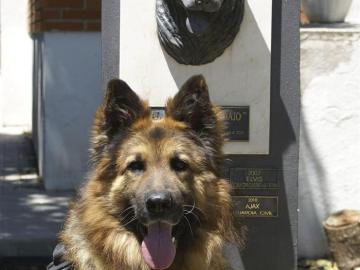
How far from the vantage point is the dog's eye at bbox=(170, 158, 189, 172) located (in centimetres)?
420

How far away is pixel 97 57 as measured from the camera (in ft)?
31.2

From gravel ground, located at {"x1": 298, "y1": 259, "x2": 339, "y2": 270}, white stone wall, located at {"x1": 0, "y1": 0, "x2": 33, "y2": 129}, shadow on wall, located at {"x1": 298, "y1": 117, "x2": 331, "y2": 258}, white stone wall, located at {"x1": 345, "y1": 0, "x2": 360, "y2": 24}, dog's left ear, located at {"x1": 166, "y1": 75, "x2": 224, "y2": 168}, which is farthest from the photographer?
white stone wall, located at {"x1": 0, "y1": 0, "x2": 33, "y2": 129}

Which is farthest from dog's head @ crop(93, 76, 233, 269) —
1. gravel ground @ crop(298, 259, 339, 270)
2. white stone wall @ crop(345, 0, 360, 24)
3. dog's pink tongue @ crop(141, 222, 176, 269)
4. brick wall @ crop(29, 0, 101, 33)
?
brick wall @ crop(29, 0, 101, 33)

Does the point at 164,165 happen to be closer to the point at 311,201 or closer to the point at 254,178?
the point at 254,178

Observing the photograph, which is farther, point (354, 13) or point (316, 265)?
point (354, 13)

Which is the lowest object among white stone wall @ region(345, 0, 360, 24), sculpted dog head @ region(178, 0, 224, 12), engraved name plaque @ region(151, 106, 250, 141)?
engraved name plaque @ region(151, 106, 250, 141)

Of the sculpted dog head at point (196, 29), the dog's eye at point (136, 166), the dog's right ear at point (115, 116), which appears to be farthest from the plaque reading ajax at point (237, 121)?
the dog's eye at point (136, 166)

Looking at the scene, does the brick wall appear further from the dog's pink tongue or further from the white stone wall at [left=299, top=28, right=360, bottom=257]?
the dog's pink tongue

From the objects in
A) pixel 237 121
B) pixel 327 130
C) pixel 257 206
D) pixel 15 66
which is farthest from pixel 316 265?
pixel 15 66

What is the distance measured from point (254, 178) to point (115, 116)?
1.56 m

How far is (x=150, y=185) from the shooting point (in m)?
4.02

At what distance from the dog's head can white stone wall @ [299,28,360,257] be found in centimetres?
275

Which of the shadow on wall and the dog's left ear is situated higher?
the dog's left ear

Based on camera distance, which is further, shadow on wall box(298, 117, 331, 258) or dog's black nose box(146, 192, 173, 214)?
shadow on wall box(298, 117, 331, 258)
